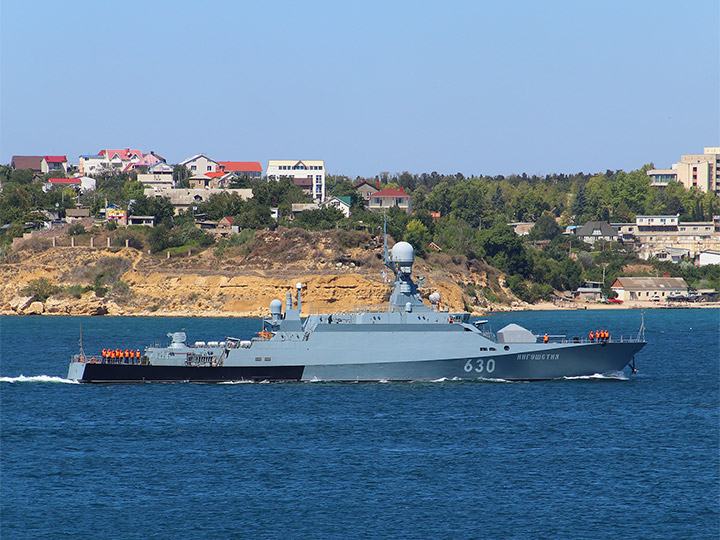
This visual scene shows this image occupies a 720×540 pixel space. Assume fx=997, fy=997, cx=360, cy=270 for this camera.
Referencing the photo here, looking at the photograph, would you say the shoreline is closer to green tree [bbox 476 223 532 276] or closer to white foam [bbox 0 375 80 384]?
green tree [bbox 476 223 532 276]

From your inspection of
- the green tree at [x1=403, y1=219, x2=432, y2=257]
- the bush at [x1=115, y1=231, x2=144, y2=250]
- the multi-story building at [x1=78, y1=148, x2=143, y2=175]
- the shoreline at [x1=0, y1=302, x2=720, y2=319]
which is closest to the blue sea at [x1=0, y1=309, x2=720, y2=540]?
the shoreline at [x1=0, y1=302, x2=720, y2=319]

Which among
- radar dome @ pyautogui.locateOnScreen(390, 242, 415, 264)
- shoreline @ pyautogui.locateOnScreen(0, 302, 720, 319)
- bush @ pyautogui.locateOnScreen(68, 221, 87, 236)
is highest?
bush @ pyautogui.locateOnScreen(68, 221, 87, 236)

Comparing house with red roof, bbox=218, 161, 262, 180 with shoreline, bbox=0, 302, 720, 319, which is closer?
shoreline, bbox=0, 302, 720, 319

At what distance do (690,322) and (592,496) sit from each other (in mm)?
80056

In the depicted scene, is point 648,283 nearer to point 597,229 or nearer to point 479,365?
point 597,229

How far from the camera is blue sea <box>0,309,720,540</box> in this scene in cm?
2978

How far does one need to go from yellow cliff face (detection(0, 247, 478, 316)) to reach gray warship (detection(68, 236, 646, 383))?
51.5 m

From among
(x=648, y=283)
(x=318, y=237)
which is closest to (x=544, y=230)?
(x=648, y=283)

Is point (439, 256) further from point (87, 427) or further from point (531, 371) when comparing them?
point (87, 427)

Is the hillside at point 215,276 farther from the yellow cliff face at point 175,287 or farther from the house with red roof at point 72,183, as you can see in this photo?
the house with red roof at point 72,183

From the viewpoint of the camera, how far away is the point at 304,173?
172m

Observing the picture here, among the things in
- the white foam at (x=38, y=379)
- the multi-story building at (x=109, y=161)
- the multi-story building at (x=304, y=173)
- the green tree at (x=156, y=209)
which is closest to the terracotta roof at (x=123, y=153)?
the multi-story building at (x=109, y=161)

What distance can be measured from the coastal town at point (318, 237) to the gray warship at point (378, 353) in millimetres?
54340

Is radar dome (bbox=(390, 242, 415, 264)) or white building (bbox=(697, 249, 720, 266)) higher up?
radar dome (bbox=(390, 242, 415, 264))
